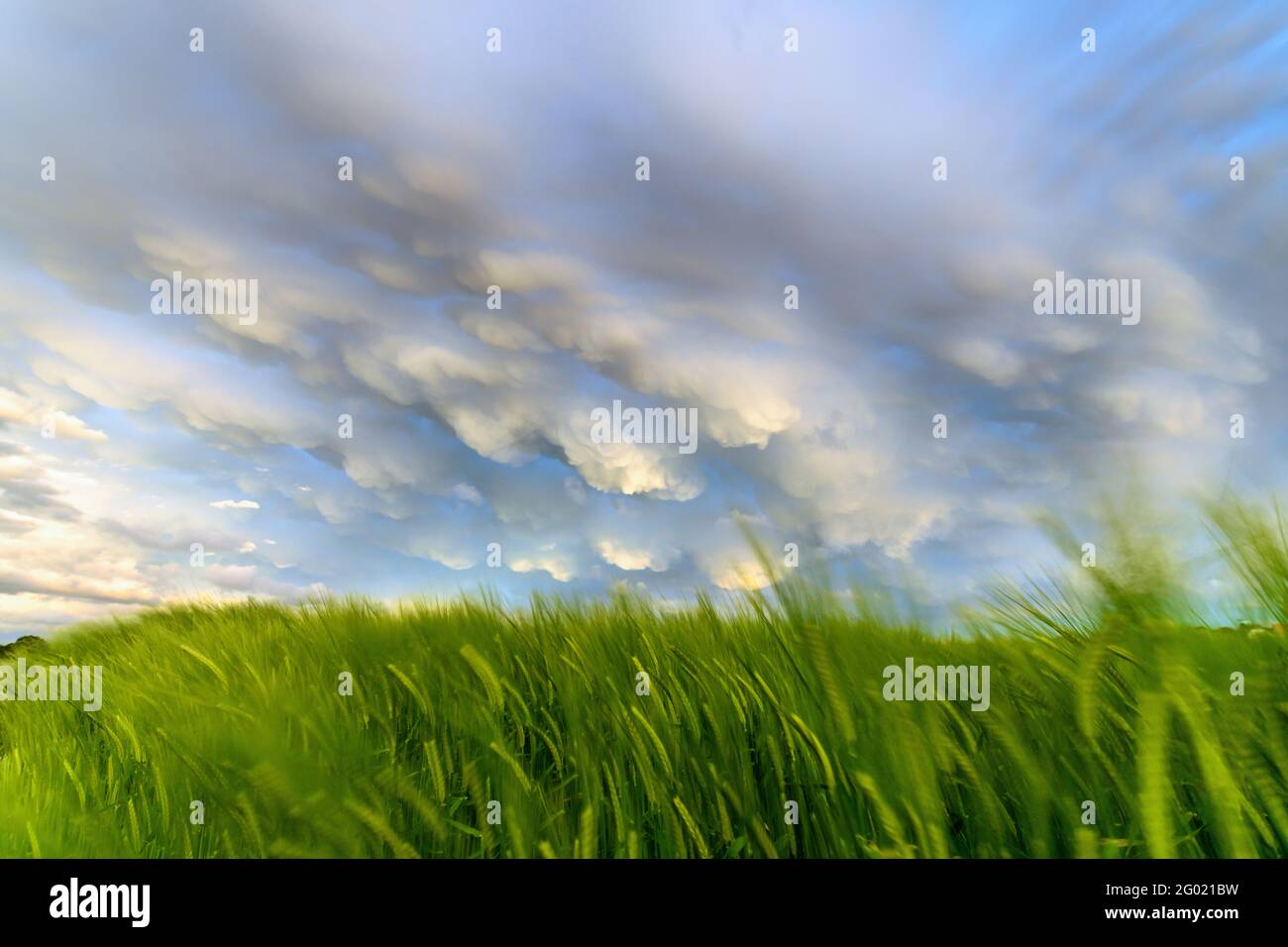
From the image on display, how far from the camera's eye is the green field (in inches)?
54.9

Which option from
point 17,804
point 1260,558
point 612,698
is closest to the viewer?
point 1260,558

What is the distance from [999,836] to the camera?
1.39 metres

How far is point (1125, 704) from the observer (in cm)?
154

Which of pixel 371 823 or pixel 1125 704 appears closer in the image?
pixel 371 823

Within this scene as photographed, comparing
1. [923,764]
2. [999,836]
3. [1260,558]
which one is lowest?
[999,836]

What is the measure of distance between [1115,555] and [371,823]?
5.35ft

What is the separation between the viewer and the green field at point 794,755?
4.58ft

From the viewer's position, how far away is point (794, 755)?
1582 millimetres
